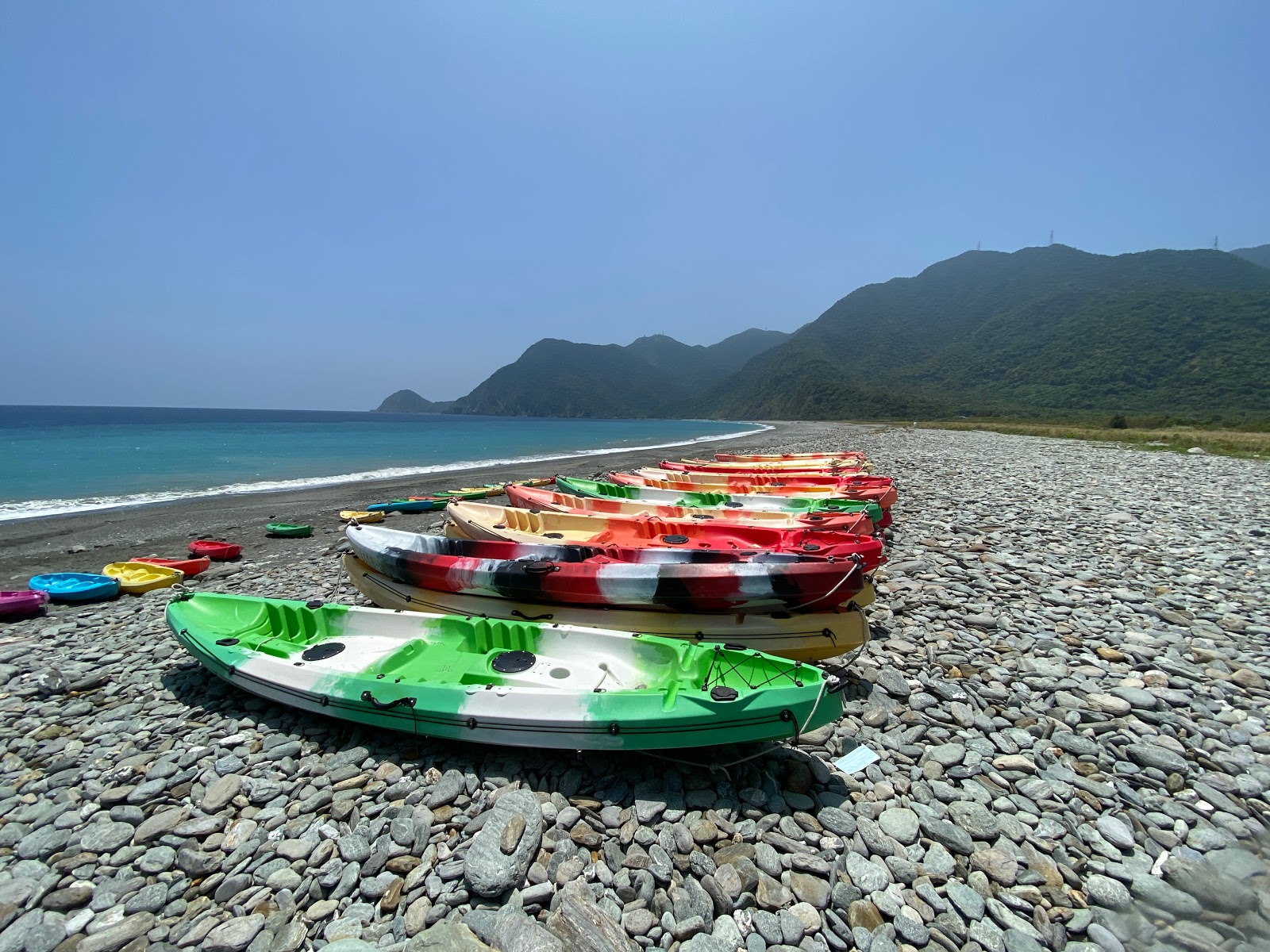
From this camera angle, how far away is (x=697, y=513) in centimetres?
987

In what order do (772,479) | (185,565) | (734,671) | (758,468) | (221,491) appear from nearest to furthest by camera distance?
1. (734,671)
2. (185,565)
3. (772,479)
4. (758,468)
5. (221,491)

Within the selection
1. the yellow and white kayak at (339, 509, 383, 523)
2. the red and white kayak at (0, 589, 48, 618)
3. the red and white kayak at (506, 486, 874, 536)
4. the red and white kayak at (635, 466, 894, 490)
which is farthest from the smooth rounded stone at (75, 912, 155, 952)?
the yellow and white kayak at (339, 509, 383, 523)

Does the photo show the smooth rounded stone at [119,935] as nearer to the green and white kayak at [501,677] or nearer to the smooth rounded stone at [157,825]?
the smooth rounded stone at [157,825]

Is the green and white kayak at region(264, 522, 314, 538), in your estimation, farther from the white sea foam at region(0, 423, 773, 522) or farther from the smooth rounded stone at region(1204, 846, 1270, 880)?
the smooth rounded stone at region(1204, 846, 1270, 880)

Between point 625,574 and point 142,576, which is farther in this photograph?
point 142,576

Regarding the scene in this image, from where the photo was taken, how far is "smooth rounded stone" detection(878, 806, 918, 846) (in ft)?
10.1

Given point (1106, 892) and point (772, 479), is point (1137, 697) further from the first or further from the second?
point (772, 479)

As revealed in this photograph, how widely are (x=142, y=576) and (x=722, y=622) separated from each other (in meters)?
9.97

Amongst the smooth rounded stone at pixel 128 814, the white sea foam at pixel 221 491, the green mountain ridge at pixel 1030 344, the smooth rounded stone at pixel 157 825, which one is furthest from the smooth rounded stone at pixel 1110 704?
the green mountain ridge at pixel 1030 344

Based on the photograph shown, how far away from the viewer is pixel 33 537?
1346cm

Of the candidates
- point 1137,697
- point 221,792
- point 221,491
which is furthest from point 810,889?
point 221,491

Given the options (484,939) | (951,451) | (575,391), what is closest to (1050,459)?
(951,451)

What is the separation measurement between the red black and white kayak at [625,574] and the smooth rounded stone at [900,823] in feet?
6.27

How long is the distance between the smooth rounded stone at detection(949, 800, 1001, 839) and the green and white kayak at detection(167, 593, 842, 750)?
2.81 ft
